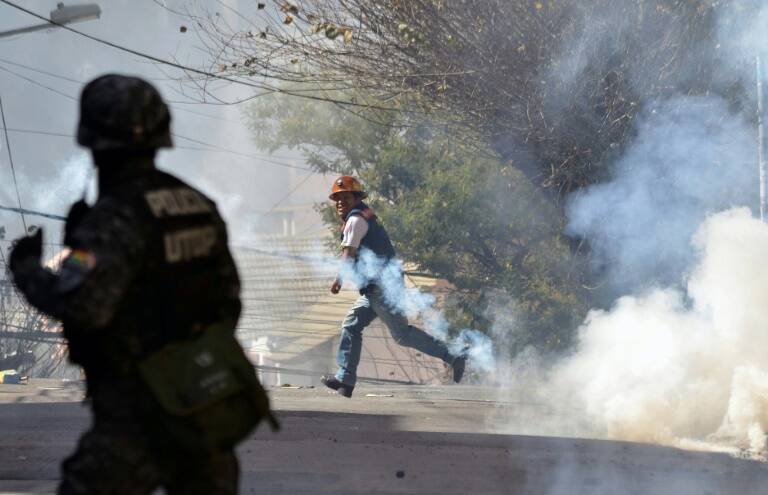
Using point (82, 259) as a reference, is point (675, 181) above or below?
above

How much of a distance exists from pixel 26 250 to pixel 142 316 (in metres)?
0.38

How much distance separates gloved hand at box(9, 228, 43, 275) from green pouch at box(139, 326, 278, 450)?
444 mm

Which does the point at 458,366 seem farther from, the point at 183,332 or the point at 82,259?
the point at 82,259

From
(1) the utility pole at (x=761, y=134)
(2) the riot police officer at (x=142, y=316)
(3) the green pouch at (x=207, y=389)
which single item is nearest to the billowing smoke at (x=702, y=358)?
(1) the utility pole at (x=761, y=134)

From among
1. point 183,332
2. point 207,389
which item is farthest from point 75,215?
point 207,389

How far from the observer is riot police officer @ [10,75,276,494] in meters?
2.72

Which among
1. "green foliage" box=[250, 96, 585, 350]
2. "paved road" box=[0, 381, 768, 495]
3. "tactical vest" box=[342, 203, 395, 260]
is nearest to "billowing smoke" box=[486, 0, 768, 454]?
"paved road" box=[0, 381, 768, 495]

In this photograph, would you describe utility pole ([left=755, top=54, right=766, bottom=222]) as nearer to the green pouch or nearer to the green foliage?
the green foliage

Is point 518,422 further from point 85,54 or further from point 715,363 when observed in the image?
point 85,54

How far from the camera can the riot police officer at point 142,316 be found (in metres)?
2.72

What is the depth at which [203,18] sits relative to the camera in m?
13.4

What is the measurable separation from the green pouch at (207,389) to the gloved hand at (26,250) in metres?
0.44

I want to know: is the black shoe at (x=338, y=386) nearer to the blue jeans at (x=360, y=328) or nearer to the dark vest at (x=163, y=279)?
the blue jeans at (x=360, y=328)

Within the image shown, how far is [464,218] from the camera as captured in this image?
18891 millimetres
